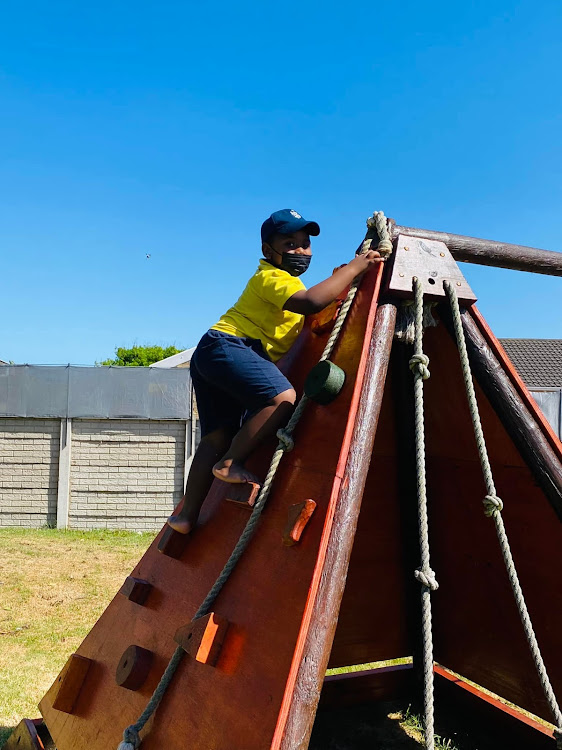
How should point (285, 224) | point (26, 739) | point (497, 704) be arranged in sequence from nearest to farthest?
point (285, 224), point (26, 739), point (497, 704)

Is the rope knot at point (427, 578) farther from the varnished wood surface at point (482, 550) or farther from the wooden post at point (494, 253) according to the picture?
the wooden post at point (494, 253)

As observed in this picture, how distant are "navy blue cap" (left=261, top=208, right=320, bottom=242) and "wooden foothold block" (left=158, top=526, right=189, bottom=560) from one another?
111cm

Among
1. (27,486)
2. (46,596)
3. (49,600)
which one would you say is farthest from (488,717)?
(27,486)

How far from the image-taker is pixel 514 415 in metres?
2.04

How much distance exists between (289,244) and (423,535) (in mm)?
1115

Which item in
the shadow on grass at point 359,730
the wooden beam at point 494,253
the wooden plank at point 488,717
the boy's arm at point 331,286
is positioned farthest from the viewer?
the shadow on grass at point 359,730

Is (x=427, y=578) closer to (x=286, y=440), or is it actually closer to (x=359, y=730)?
(x=286, y=440)

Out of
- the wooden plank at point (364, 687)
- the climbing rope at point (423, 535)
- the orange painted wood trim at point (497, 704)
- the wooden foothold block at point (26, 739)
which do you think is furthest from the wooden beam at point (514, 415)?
the wooden foothold block at point (26, 739)

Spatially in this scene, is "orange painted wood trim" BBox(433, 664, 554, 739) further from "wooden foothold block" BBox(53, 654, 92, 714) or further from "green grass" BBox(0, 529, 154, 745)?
"green grass" BBox(0, 529, 154, 745)

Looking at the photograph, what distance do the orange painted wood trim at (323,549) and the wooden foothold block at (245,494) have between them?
34cm

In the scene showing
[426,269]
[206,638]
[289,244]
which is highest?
[289,244]

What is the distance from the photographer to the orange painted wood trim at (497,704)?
291cm

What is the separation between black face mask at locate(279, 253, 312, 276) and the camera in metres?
2.28

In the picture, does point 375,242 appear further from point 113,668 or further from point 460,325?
point 113,668
